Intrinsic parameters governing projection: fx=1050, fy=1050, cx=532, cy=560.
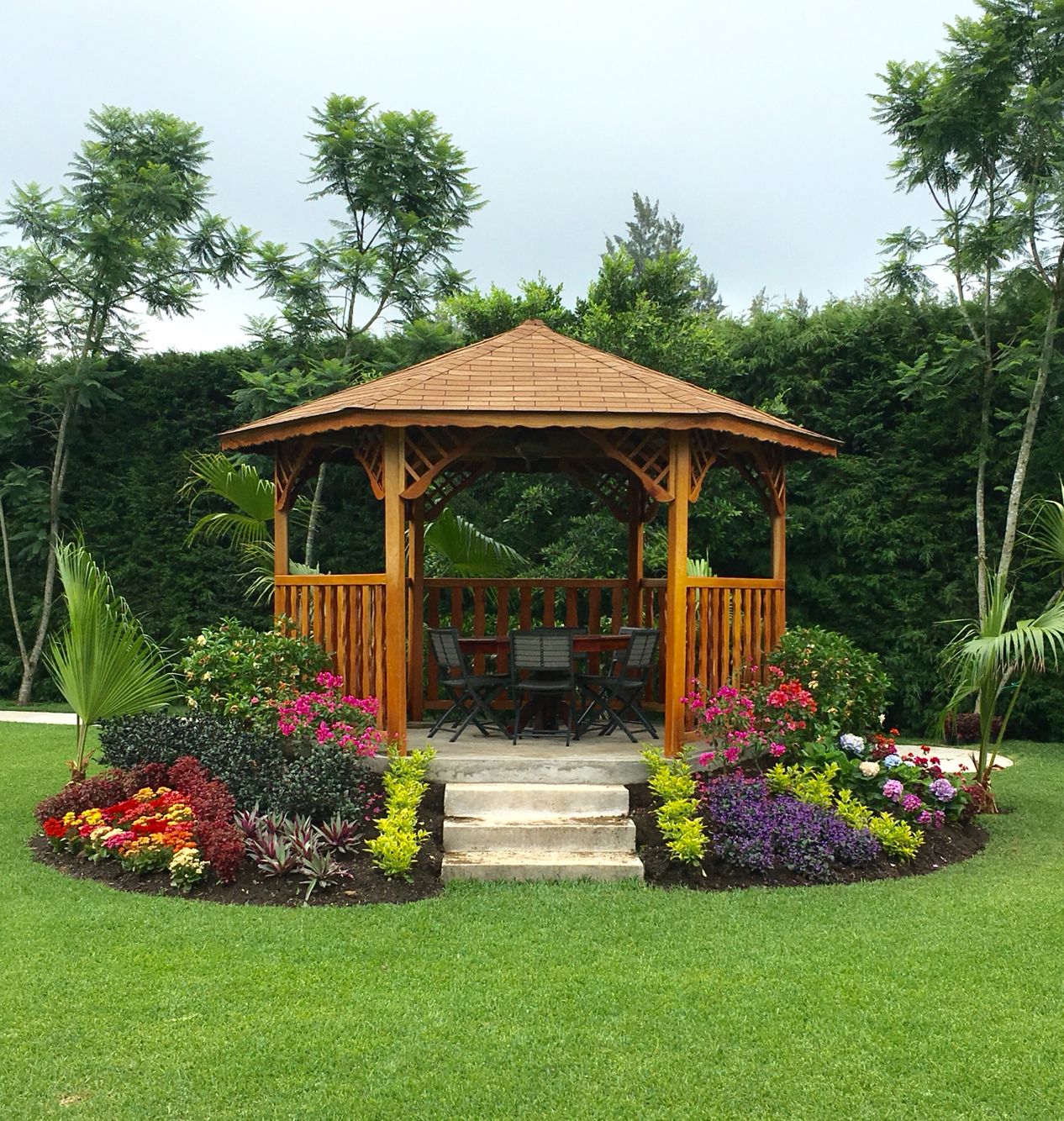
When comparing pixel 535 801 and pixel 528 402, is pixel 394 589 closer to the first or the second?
pixel 528 402

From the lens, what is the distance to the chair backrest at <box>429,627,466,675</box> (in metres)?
7.63

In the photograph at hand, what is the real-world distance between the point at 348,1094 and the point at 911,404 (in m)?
9.57

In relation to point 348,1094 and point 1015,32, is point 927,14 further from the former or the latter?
point 348,1094

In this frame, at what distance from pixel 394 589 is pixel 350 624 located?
489 millimetres

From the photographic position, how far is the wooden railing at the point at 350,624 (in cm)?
736

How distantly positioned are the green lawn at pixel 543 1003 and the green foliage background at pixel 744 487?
5.45 metres

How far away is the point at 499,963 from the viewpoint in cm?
441

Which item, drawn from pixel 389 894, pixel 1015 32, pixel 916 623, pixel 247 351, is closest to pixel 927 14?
pixel 1015 32

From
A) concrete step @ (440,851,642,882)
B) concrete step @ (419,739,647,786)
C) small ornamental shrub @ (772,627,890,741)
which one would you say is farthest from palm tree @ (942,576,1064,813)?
concrete step @ (440,851,642,882)

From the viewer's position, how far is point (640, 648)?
7.68 metres

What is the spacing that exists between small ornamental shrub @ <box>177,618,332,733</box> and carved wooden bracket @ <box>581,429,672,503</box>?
2469 mm

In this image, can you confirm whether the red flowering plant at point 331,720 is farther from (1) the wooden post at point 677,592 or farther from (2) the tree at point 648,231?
(2) the tree at point 648,231

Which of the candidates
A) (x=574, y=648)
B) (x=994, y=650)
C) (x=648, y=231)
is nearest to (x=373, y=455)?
(x=574, y=648)

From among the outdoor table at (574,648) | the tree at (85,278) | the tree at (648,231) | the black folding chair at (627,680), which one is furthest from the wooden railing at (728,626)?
the tree at (648,231)
